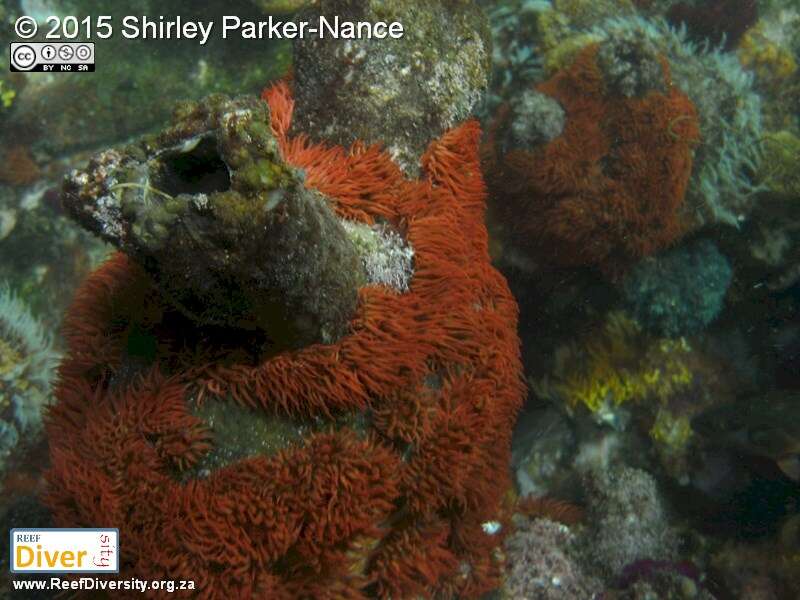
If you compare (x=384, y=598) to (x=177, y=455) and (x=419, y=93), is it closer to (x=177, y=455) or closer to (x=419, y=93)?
(x=177, y=455)

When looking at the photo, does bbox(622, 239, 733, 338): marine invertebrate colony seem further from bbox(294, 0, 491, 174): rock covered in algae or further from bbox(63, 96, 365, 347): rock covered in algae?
bbox(63, 96, 365, 347): rock covered in algae

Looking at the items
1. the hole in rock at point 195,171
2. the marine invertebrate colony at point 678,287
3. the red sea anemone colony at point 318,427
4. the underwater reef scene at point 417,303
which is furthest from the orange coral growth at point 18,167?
the marine invertebrate colony at point 678,287

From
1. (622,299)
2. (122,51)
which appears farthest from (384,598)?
(122,51)

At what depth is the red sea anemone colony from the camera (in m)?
3.02

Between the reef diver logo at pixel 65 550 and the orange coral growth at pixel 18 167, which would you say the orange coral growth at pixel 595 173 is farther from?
the orange coral growth at pixel 18 167

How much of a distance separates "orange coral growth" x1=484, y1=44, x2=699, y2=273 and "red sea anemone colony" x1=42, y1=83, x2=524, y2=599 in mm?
1407

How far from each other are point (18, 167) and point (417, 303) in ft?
22.4

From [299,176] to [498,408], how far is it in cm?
194

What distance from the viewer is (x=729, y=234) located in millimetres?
6230

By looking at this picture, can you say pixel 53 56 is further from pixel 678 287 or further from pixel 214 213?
pixel 678 287

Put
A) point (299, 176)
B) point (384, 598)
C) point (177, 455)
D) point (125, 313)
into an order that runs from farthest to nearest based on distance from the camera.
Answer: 1. point (384, 598)
2. point (125, 313)
3. point (177, 455)
4. point (299, 176)

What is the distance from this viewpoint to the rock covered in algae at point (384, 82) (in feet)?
13.0

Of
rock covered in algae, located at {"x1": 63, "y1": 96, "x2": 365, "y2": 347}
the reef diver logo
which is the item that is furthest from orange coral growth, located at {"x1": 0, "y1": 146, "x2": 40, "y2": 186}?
rock covered in algae, located at {"x1": 63, "y1": 96, "x2": 365, "y2": 347}

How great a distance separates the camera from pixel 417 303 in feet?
11.4
